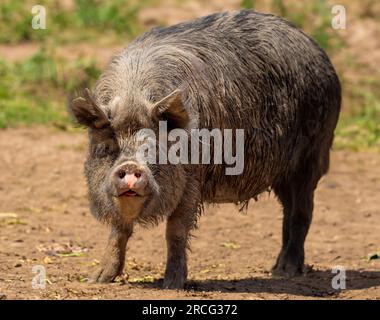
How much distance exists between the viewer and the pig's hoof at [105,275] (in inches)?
304

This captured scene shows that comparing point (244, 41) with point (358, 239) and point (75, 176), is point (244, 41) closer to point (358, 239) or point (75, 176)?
point (358, 239)

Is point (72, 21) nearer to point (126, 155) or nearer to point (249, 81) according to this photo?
point (249, 81)

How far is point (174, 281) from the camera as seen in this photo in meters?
7.50

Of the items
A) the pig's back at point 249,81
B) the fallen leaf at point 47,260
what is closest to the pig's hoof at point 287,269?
the pig's back at point 249,81

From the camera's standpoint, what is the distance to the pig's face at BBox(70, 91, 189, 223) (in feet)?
22.9

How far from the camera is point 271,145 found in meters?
8.34

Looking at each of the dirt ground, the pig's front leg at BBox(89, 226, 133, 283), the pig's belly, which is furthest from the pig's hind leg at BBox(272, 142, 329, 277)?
the pig's front leg at BBox(89, 226, 133, 283)

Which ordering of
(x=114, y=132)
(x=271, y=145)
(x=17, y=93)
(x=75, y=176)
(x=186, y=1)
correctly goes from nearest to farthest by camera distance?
(x=114, y=132), (x=271, y=145), (x=75, y=176), (x=17, y=93), (x=186, y=1)

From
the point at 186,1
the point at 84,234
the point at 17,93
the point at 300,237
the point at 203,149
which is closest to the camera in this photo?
the point at 203,149


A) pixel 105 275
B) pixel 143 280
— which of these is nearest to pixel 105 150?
pixel 105 275

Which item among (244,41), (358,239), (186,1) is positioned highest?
(186,1)

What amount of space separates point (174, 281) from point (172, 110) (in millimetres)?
1201

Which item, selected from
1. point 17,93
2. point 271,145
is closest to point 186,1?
point 17,93

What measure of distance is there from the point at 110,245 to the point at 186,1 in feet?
29.1
